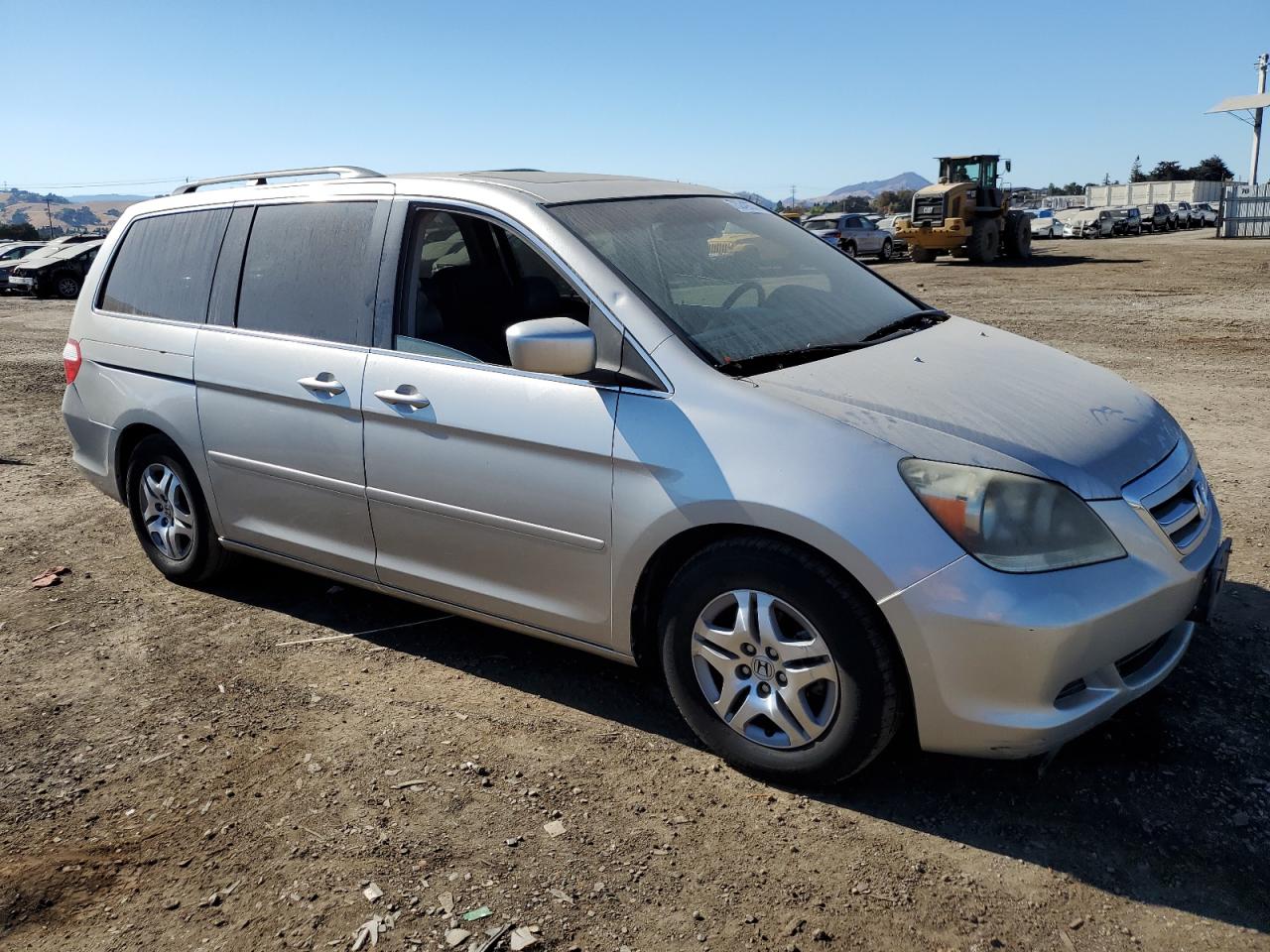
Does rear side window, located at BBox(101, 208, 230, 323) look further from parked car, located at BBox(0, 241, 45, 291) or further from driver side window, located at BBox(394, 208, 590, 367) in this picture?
parked car, located at BBox(0, 241, 45, 291)

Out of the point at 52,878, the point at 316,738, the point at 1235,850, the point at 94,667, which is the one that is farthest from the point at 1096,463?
the point at 94,667

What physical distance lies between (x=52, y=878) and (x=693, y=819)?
178cm

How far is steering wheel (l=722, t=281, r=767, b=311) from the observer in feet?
12.3

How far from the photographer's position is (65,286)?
2658cm

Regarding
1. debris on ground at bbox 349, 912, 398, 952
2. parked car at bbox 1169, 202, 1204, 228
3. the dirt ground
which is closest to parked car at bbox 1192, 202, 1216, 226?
parked car at bbox 1169, 202, 1204, 228

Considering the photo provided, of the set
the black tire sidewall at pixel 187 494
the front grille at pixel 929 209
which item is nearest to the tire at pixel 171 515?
the black tire sidewall at pixel 187 494

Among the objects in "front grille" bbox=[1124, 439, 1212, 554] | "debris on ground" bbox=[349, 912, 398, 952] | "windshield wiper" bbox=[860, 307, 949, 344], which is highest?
"windshield wiper" bbox=[860, 307, 949, 344]

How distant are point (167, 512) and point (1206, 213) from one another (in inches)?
2833

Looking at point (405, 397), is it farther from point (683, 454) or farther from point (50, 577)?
point (50, 577)

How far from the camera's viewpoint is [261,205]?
4570 millimetres

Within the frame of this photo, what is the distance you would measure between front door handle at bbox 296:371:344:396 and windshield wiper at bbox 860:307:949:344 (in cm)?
190

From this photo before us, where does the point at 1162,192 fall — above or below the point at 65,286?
above

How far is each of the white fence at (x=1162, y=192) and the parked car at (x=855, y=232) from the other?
4628cm

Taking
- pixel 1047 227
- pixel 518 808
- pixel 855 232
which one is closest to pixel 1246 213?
pixel 1047 227
